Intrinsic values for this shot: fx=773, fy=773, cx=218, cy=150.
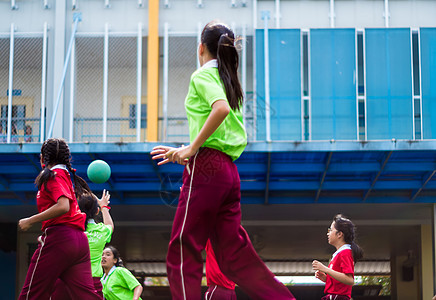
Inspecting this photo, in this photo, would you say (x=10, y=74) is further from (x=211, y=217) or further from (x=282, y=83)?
(x=211, y=217)

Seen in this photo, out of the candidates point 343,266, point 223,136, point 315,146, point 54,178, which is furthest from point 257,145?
point 223,136

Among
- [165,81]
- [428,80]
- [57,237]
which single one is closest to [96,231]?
[57,237]

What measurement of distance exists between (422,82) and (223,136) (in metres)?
14.6

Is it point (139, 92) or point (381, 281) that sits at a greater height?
point (139, 92)

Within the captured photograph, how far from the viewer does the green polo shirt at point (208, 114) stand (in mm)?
3893

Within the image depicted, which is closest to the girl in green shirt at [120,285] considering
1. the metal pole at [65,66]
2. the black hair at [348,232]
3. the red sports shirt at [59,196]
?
the black hair at [348,232]

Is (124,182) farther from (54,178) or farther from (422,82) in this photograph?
(54,178)

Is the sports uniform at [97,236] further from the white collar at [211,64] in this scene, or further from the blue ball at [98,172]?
the white collar at [211,64]

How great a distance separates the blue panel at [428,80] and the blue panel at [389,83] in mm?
335

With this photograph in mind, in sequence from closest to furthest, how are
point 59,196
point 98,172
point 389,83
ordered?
point 59,196, point 98,172, point 389,83

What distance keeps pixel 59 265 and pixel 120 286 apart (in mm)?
3237

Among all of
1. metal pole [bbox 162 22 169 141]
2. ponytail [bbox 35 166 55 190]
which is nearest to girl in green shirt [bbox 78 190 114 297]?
ponytail [bbox 35 166 55 190]

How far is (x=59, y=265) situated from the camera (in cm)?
525

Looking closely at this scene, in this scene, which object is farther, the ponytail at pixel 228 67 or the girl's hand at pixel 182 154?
the ponytail at pixel 228 67
